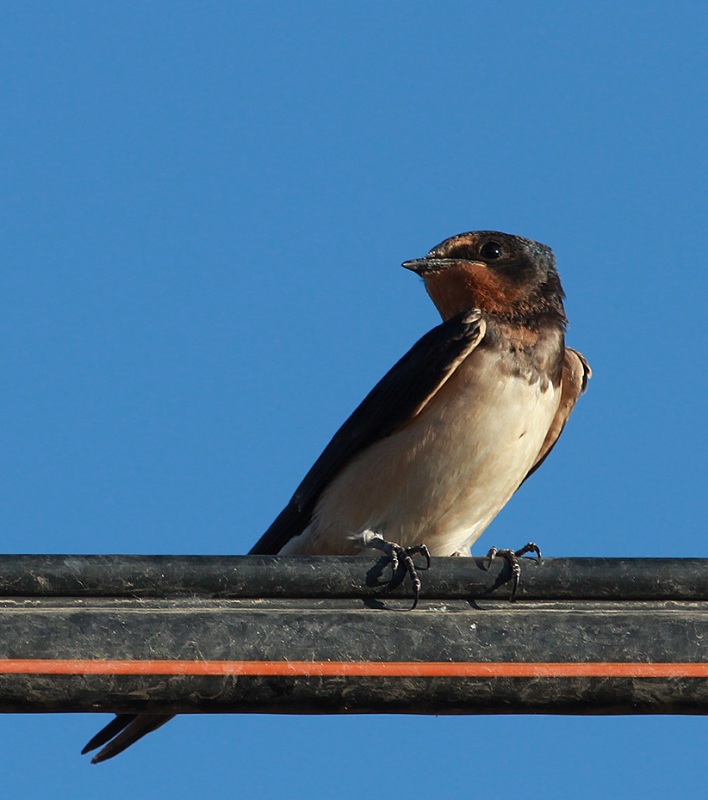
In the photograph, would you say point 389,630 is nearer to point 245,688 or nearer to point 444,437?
point 245,688

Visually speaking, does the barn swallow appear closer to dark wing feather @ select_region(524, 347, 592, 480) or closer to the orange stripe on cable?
dark wing feather @ select_region(524, 347, 592, 480)

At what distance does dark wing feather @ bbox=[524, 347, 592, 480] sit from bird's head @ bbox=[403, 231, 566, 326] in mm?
237

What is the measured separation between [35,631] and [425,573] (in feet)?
3.27

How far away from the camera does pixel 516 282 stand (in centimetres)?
763

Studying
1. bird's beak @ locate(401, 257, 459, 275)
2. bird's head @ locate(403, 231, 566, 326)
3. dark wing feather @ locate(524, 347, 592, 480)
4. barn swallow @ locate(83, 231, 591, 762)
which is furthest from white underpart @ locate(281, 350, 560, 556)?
bird's beak @ locate(401, 257, 459, 275)

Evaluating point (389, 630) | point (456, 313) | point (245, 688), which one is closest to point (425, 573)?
point (389, 630)

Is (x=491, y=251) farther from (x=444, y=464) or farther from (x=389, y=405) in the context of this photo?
(x=444, y=464)

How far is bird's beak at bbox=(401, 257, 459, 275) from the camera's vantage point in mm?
7656

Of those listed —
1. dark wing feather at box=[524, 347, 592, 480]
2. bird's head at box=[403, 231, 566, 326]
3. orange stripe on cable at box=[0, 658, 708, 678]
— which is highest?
bird's head at box=[403, 231, 566, 326]

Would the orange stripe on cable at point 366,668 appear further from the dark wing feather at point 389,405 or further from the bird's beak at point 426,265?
the bird's beak at point 426,265

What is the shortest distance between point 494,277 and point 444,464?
46.5 inches

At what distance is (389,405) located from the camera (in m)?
6.97

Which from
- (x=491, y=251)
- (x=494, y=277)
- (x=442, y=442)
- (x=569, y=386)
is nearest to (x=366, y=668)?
(x=442, y=442)

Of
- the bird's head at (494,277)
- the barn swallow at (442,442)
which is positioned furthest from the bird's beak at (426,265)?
the barn swallow at (442,442)
